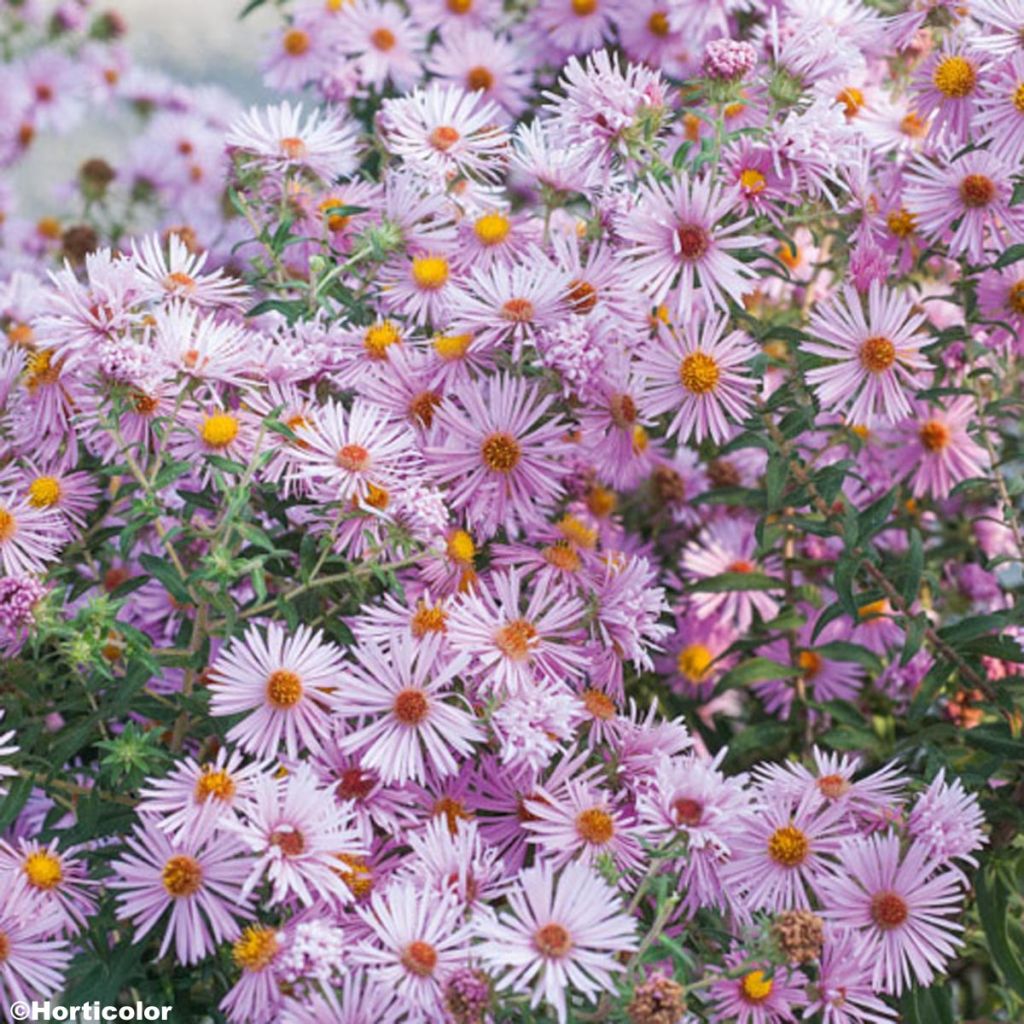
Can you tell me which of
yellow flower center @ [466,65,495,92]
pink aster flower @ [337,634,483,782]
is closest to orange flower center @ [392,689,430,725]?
pink aster flower @ [337,634,483,782]

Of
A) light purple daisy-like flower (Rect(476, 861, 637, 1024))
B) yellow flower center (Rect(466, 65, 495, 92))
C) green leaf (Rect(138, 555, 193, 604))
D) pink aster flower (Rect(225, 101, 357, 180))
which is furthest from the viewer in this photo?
yellow flower center (Rect(466, 65, 495, 92))

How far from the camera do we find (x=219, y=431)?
1106 mm

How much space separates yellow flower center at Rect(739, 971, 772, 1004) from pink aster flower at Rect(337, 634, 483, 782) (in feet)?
0.69

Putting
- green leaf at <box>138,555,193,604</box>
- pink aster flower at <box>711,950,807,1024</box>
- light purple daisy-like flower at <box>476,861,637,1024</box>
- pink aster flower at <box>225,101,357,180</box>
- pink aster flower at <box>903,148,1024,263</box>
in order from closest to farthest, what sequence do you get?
light purple daisy-like flower at <box>476,861,637,1024</box> < pink aster flower at <box>711,950,807,1024</box> < green leaf at <box>138,555,193,604</box> < pink aster flower at <box>903,148,1024,263</box> < pink aster flower at <box>225,101,357,180</box>

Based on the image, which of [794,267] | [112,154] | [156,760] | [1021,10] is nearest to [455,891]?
[156,760]

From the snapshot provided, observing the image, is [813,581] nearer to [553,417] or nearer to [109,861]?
[553,417]

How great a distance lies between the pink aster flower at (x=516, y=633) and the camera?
104 centimetres

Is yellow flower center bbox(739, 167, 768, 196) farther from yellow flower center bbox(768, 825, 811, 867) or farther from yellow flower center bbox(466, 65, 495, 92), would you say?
yellow flower center bbox(466, 65, 495, 92)

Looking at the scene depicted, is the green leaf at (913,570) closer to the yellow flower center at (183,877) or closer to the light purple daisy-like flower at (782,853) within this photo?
the light purple daisy-like flower at (782,853)

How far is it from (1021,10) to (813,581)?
0.59 metres

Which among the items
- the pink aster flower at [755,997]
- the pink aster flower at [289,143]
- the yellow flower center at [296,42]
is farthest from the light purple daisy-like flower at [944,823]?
the yellow flower center at [296,42]

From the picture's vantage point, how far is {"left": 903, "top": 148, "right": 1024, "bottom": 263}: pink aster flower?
1.20m

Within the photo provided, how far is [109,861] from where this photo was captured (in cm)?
109

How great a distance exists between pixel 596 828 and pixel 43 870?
345mm
